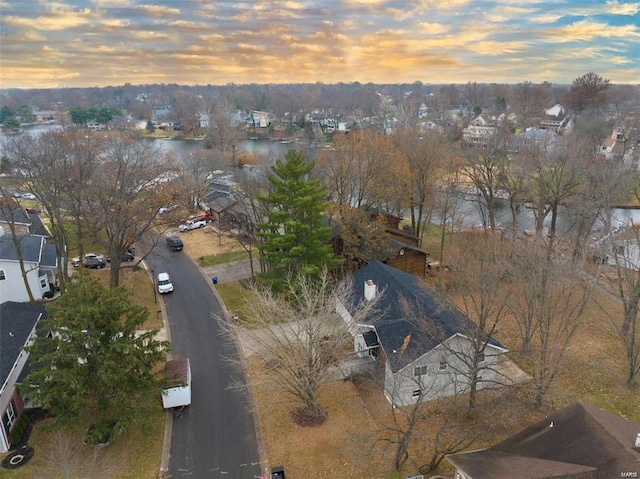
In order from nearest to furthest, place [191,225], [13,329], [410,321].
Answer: [410,321] → [13,329] → [191,225]

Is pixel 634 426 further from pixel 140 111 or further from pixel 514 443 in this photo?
pixel 140 111

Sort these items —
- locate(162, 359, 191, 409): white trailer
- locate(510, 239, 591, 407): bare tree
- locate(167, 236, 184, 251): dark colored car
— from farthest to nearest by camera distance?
locate(167, 236, 184, 251): dark colored car
locate(162, 359, 191, 409): white trailer
locate(510, 239, 591, 407): bare tree

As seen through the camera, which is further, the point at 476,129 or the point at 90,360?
the point at 476,129

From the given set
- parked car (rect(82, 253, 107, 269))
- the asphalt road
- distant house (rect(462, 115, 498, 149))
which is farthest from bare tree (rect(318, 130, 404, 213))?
distant house (rect(462, 115, 498, 149))

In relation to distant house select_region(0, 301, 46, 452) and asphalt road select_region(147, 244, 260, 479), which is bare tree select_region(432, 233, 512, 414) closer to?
asphalt road select_region(147, 244, 260, 479)

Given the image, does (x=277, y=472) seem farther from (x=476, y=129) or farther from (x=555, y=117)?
(x=555, y=117)

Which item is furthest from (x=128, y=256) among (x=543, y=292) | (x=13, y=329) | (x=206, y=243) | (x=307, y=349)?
→ (x=543, y=292)
